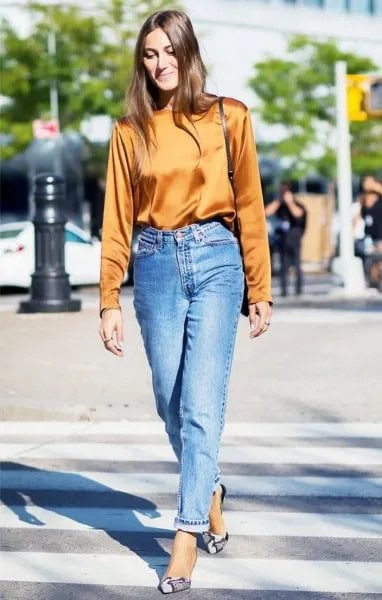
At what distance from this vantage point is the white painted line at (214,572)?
201 inches

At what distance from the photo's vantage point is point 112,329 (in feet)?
16.8

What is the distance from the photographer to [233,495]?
6871 millimetres

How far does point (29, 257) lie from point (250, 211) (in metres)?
20.7

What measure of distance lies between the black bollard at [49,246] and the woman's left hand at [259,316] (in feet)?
36.5

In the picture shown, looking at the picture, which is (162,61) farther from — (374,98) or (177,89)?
(374,98)

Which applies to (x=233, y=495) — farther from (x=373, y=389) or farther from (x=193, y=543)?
(x=373, y=389)

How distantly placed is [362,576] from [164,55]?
182cm

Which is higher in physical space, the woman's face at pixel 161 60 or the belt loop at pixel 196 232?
the woman's face at pixel 161 60

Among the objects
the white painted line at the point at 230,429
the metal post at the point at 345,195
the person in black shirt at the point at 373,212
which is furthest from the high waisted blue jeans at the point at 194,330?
the person in black shirt at the point at 373,212

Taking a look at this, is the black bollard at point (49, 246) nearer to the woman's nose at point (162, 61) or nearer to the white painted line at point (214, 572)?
the white painted line at point (214, 572)

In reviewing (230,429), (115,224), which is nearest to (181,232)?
(115,224)

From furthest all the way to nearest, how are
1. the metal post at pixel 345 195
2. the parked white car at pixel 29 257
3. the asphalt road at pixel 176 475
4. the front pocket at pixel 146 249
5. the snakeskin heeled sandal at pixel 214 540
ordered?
the parked white car at pixel 29 257, the metal post at pixel 345 195, the snakeskin heeled sandal at pixel 214 540, the asphalt road at pixel 176 475, the front pocket at pixel 146 249

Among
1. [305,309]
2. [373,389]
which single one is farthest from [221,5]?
[373,389]

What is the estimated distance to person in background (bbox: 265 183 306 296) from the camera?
22406mm
